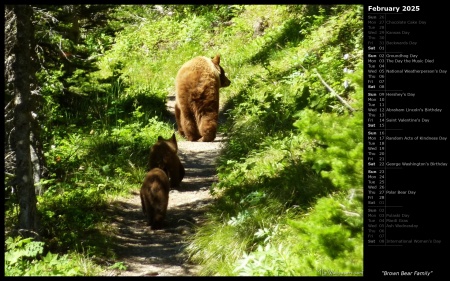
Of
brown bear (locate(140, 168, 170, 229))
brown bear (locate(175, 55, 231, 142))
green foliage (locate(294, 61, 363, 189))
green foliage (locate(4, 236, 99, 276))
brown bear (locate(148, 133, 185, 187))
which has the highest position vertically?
brown bear (locate(175, 55, 231, 142))

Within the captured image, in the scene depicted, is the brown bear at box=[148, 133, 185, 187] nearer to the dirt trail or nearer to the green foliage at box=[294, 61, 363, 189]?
the dirt trail

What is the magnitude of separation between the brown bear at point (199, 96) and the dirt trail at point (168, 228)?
81cm

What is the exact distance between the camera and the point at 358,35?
482 inches

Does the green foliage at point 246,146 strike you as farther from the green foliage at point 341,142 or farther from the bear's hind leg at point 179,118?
the bear's hind leg at point 179,118

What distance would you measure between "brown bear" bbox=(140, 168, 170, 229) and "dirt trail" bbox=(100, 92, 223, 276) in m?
0.21

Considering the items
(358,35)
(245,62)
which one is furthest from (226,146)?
(245,62)

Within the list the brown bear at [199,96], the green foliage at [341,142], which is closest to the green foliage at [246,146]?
the green foliage at [341,142]

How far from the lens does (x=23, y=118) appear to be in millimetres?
7332

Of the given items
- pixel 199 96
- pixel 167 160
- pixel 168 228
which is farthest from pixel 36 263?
pixel 199 96

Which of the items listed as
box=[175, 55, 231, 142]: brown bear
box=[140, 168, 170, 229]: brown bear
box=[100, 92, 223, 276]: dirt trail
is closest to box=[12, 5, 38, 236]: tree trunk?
box=[100, 92, 223, 276]: dirt trail

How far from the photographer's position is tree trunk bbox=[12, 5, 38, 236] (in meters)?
7.28

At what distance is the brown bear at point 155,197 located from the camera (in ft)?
28.9
